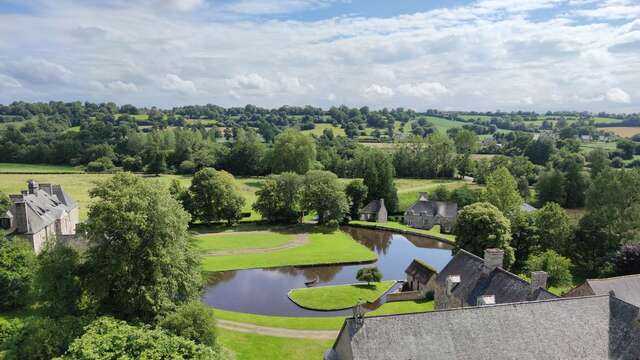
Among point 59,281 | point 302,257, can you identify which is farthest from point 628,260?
point 59,281

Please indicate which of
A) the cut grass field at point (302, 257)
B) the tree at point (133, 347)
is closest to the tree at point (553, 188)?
the cut grass field at point (302, 257)

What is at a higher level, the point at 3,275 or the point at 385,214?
the point at 3,275

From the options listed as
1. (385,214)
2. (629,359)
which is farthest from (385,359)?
(385,214)

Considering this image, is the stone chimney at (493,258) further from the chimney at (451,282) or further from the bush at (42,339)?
the bush at (42,339)

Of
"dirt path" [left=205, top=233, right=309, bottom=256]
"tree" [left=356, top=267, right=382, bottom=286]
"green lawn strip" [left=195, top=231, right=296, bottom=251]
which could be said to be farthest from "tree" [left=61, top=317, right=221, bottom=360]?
"green lawn strip" [left=195, top=231, right=296, bottom=251]

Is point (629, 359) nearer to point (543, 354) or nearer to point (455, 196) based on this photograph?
point (543, 354)
